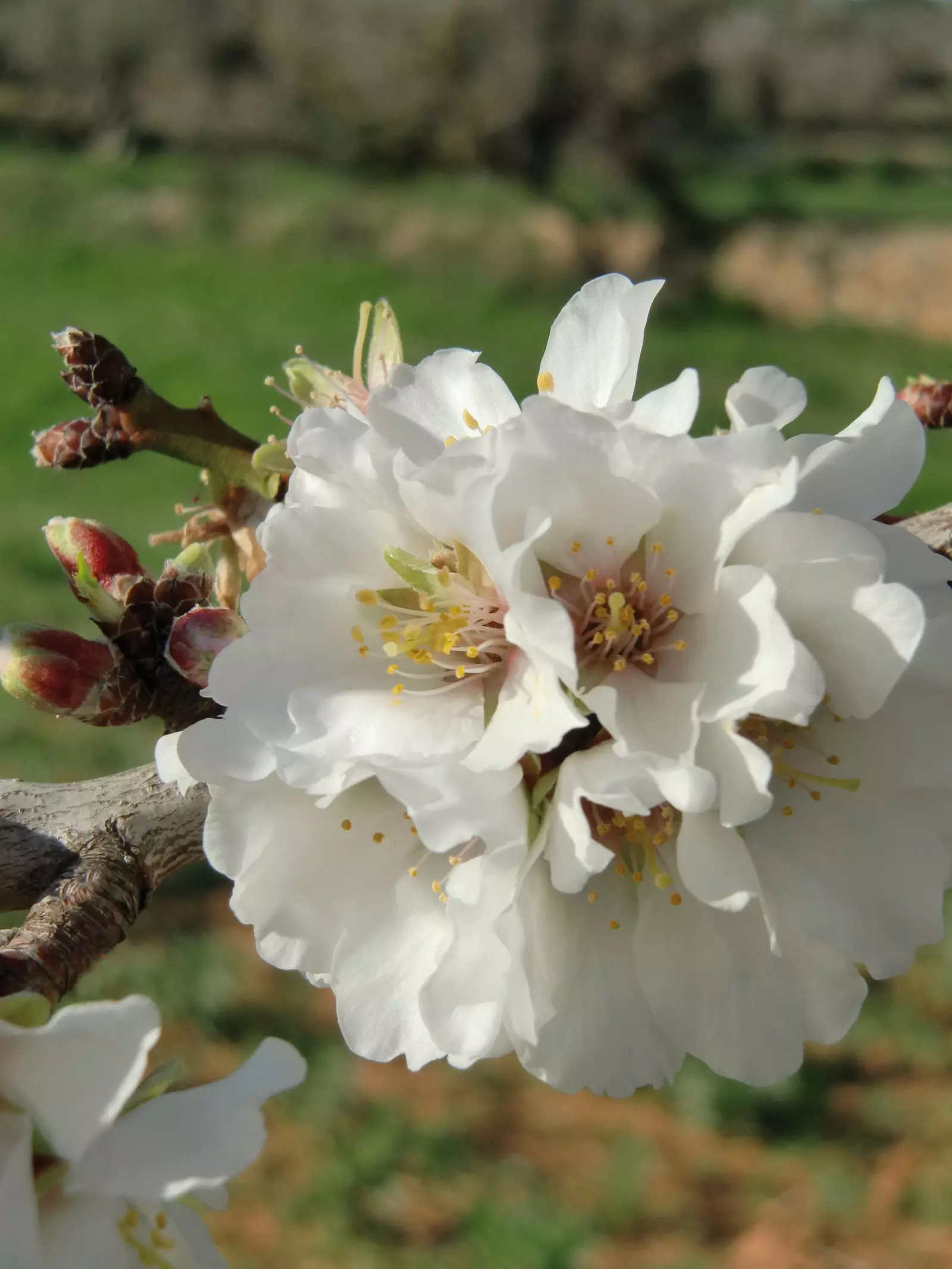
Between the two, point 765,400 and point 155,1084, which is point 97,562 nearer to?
point 155,1084

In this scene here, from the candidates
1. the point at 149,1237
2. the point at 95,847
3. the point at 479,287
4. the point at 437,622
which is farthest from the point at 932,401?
the point at 479,287

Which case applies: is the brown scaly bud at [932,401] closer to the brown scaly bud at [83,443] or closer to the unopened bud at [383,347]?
the unopened bud at [383,347]

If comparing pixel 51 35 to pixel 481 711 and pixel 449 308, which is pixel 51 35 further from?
pixel 481 711

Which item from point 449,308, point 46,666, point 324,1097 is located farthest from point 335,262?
point 46,666

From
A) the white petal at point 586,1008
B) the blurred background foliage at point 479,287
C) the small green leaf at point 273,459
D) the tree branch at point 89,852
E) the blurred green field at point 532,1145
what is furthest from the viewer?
the blurred background foliage at point 479,287

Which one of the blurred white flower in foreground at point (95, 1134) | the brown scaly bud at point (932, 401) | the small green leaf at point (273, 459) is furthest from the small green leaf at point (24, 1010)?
the brown scaly bud at point (932, 401)

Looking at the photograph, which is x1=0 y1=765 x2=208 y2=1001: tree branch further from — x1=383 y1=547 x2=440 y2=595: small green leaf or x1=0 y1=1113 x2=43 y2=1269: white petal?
x1=383 y1=547 x2=440 y2=595: small green leaf

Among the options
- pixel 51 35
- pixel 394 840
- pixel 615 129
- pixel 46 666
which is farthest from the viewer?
pixel 51 35

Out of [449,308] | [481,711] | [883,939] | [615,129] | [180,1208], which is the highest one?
[481,711]
